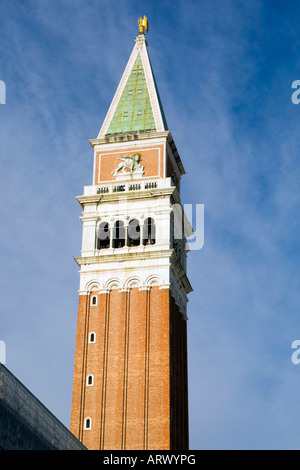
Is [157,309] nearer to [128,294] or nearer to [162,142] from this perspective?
[128,294]

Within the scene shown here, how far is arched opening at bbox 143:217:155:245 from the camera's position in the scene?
2623 inches

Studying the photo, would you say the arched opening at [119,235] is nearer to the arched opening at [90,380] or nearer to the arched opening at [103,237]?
the arched opening at [103,237]

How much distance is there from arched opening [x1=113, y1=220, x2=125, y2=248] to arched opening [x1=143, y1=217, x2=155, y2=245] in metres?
1.96

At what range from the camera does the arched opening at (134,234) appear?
66.9m

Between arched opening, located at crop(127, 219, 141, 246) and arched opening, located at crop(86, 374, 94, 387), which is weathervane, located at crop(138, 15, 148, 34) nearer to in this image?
arched opening, located at crop(127, 219, 141, 246)

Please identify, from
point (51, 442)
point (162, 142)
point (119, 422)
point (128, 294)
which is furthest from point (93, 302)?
point (51, 442)

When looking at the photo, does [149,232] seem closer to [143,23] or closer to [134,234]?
[134,234]

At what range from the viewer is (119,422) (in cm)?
5938

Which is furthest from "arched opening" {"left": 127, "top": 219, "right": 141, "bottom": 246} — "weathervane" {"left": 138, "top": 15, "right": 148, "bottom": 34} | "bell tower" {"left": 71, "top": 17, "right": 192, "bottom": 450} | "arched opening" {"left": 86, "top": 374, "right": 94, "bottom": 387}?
"weathervane" {"left": 138, "top": 15, "right": 148, "bottom": 34}

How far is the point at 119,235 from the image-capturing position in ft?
221

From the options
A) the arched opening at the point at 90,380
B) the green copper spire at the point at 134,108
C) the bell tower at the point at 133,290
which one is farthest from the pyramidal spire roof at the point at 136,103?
the arched opening at the point at 90,380
